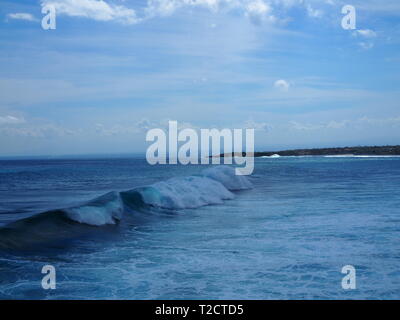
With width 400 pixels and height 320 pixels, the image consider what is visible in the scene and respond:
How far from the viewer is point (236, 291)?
24.8 feet

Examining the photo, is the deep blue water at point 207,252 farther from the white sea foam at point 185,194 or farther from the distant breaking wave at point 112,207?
the white sea foam at point 185,194

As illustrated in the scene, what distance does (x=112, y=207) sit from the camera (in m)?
16.3

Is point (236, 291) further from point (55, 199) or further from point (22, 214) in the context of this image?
point (55, 199)

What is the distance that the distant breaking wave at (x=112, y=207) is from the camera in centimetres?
1239

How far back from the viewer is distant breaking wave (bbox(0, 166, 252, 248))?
40.7 feet

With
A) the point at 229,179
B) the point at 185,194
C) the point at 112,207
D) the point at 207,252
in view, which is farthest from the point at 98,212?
the point at 229,179

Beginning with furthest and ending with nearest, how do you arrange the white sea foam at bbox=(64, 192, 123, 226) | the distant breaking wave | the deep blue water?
the white sea foam at bbox=(64, 192, 123, 226)
the distant breaking wave
the deep blue water

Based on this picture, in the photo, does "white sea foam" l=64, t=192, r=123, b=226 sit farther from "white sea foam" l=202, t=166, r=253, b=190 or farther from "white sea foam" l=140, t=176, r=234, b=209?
"white sea foam" l=202, t=166, r=253, b=190

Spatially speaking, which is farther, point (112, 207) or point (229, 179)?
point (229, 179)

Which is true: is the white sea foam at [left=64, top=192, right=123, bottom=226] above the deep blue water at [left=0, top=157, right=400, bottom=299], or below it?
above

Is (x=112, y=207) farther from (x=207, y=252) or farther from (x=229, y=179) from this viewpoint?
(x=229, y=179)

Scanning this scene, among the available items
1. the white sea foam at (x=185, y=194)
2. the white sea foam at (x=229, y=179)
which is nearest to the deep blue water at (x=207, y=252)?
the white sea foam at (x=185, y=194)

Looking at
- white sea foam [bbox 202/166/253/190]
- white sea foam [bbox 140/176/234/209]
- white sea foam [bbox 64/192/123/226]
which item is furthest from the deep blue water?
white sea foam [bbox 202/166/253/190]

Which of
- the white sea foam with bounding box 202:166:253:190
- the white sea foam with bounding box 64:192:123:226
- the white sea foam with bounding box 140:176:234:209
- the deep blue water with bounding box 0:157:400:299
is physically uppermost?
the white sea foam with bounding box 202:166:253:190
